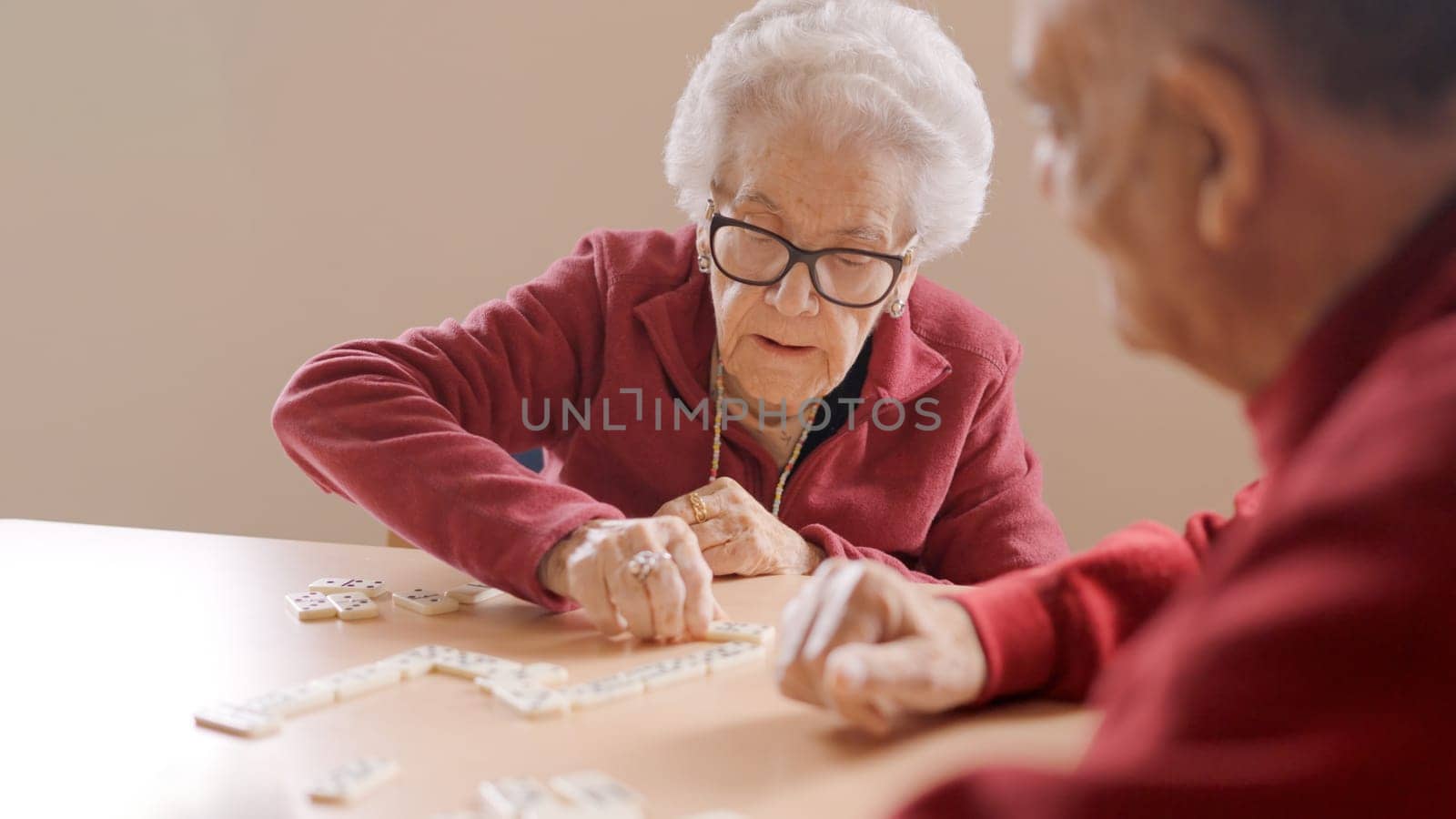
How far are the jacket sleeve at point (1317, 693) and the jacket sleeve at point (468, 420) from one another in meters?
0.90

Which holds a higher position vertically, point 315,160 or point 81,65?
point 81,65

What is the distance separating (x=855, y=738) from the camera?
36.1 inches

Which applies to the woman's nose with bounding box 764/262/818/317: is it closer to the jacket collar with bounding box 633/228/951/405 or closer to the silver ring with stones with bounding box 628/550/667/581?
the jacket collar with bounding box 633/228/951/405

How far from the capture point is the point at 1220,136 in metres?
0.53

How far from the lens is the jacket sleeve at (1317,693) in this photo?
42cm

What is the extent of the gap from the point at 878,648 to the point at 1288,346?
425mm

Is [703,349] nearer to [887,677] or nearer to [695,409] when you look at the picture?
[695,409]

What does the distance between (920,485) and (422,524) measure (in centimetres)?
75

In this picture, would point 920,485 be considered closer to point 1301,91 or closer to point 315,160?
point 1301,91

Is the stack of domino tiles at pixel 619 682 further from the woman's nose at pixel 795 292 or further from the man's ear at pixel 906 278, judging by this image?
the man's ear at pixel 906 278

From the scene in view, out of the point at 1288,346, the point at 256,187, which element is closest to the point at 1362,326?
the point at 1288,346

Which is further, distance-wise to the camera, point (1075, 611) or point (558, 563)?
point (558, 563)

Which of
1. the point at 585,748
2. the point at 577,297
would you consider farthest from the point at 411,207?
the point at 585,748

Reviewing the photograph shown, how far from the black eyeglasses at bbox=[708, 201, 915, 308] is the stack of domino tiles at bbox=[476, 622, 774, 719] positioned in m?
0.61
